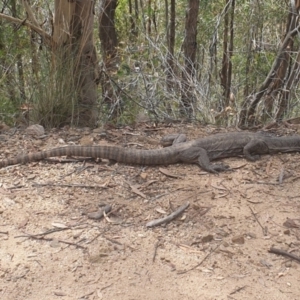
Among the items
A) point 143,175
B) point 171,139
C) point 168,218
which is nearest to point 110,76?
point 171,139

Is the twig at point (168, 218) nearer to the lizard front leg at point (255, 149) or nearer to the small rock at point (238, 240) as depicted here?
the small rock at point (238, 240)

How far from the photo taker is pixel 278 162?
4379 millimetres

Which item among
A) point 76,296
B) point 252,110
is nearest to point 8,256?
point 76,296

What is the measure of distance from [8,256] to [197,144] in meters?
2.21

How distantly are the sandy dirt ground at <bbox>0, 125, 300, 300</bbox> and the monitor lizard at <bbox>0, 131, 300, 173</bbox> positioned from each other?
8 cm

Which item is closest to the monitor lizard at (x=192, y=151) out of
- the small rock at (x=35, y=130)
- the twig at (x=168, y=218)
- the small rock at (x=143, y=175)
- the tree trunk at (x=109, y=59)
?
the small rock at (x=143, y=175)

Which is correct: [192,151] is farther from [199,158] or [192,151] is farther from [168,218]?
[168,218]

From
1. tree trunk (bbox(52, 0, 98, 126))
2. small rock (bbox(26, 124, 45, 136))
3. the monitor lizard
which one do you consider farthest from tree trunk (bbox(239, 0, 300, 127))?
small rock (bbox(26, 124, 45, 136))

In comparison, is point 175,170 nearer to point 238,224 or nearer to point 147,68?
point 238,224

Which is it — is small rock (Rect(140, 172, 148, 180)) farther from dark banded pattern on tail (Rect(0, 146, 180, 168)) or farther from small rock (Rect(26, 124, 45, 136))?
small rock (Rect(26, 124, 45, 136))

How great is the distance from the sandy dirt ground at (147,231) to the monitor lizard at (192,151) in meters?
0.08

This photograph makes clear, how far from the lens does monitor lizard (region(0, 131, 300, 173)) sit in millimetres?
4137

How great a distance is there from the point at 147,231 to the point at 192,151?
137 centimetres

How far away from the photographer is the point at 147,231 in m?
3.15
